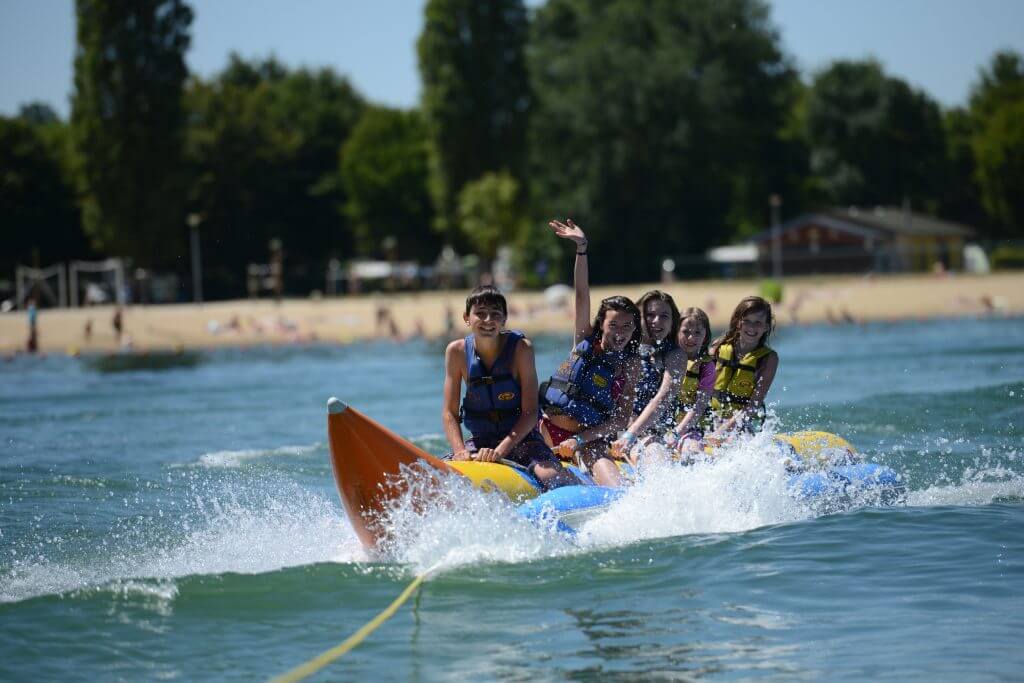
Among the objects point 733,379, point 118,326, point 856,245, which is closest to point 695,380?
point 733,379

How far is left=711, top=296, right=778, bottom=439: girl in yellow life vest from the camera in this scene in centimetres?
727

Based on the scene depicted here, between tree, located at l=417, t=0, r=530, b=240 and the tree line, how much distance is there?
0.06 m

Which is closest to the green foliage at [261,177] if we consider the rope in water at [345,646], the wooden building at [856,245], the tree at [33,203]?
the tree at [33,203]

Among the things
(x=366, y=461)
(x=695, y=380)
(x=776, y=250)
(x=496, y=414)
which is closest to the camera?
(x=366, y=461)

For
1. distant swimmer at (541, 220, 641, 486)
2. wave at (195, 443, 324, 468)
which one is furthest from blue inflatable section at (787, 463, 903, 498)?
wave at (195, 443, 324, 468)

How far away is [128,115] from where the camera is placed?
35000 mm

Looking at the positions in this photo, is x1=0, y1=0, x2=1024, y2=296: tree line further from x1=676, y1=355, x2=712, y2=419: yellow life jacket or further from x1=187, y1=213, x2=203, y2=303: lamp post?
x1=676, y1=355, x2=712, y2=419: yellow life jacket

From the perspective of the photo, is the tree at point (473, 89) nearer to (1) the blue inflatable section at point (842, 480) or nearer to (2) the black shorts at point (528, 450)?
(1) the blue inflatable section at point (842, 480)

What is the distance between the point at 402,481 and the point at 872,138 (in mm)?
48180

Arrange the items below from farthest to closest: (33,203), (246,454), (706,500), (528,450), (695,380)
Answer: (33,203)
(246,454)
(695,380)
(706,500)
(528,450)

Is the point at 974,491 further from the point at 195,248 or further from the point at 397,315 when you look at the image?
the point at 195,248

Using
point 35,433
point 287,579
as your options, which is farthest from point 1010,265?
point 287,579

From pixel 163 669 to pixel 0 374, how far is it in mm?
17960

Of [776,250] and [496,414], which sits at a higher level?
[776,250]
